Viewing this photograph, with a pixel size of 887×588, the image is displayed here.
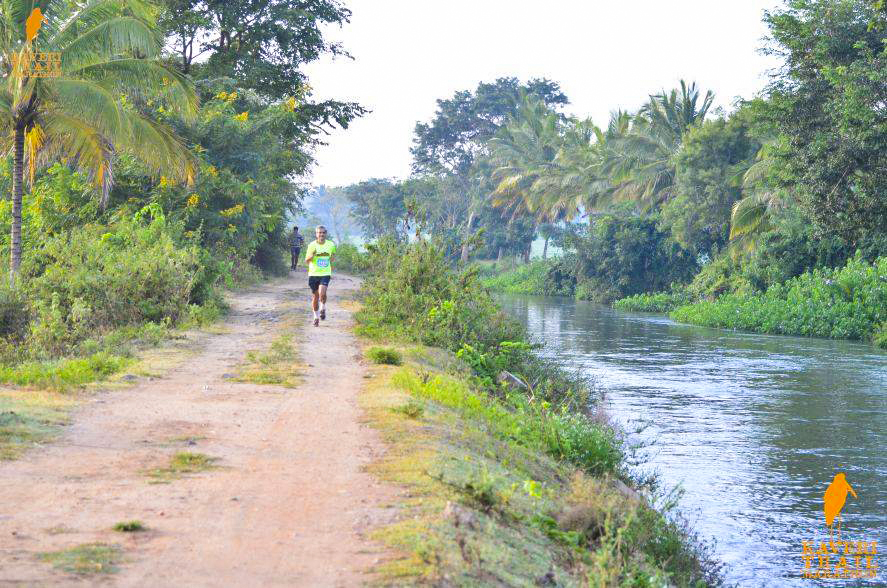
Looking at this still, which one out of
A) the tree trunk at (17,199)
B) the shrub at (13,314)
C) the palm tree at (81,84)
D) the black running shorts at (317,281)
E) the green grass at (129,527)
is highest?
the palm tree at (81,84)

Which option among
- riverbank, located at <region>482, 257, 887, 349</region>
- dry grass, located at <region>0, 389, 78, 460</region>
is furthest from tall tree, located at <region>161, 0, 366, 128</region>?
dry grass, located at <region>0, 389, 78, 460</region>

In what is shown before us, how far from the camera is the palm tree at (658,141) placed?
152ft

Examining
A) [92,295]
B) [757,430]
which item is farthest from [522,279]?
[757,430]

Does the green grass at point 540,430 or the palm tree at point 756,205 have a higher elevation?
the palm tree at point 756,205

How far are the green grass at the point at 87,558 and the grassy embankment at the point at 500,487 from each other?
134 centimetres

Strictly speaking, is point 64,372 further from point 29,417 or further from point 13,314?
point 13,314

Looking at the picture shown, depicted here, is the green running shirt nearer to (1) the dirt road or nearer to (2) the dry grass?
(1) the dirt road

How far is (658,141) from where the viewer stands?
47219 mm

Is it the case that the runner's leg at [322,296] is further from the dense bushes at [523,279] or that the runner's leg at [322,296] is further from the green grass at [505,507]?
the dense bushes at [523,279]

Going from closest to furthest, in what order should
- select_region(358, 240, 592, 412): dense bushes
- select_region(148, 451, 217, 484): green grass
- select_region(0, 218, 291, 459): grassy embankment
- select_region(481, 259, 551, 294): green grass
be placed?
select_region(148, 451, 217, 484): green grass
select_region(0, 218, 291, 459): grassy embankment
select_region(358, 240, 592, 412): dense bushes
select_region(481, 259, 551, 294): green grass

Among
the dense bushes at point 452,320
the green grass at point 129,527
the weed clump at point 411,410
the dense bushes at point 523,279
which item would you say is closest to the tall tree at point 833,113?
the dense bushes at point 452,320

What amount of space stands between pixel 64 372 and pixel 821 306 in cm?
2455

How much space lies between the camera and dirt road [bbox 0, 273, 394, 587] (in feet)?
16.7

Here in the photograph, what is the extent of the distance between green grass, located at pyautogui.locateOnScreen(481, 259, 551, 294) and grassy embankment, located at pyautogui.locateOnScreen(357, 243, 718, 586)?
1754 inches
